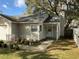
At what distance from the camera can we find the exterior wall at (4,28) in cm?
2888

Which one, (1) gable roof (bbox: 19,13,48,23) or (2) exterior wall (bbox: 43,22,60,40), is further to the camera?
(2) exterior wall (bbox: 43,22,60,40)

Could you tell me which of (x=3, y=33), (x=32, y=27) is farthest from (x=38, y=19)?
(x=3, y=33)

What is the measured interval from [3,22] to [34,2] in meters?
5.43

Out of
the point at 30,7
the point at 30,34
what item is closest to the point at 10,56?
the point at 30,34

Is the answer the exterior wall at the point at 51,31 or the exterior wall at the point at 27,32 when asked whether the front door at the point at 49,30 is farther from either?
the exterior wall at the point at 27,32

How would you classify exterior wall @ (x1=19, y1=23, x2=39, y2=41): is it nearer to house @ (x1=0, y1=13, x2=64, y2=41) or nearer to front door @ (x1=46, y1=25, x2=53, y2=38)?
house @ (x1=0, y1=13, x2=64, y2=41)

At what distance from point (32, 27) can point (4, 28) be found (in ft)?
13.3

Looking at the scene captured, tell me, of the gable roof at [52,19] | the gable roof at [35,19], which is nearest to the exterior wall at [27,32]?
the gable roof at [35,19]

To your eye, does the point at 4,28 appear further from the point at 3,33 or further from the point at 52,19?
the point at 52,19

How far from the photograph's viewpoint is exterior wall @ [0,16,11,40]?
28878mm

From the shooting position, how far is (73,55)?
17.4m

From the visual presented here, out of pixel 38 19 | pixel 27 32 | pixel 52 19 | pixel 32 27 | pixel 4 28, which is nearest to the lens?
pixel 32 27

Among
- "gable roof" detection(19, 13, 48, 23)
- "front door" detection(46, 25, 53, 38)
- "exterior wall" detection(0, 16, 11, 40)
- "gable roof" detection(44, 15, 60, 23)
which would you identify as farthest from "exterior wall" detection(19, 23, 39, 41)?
"front door" detection(46, 25, 53, 38)

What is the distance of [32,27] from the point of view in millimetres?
29172
